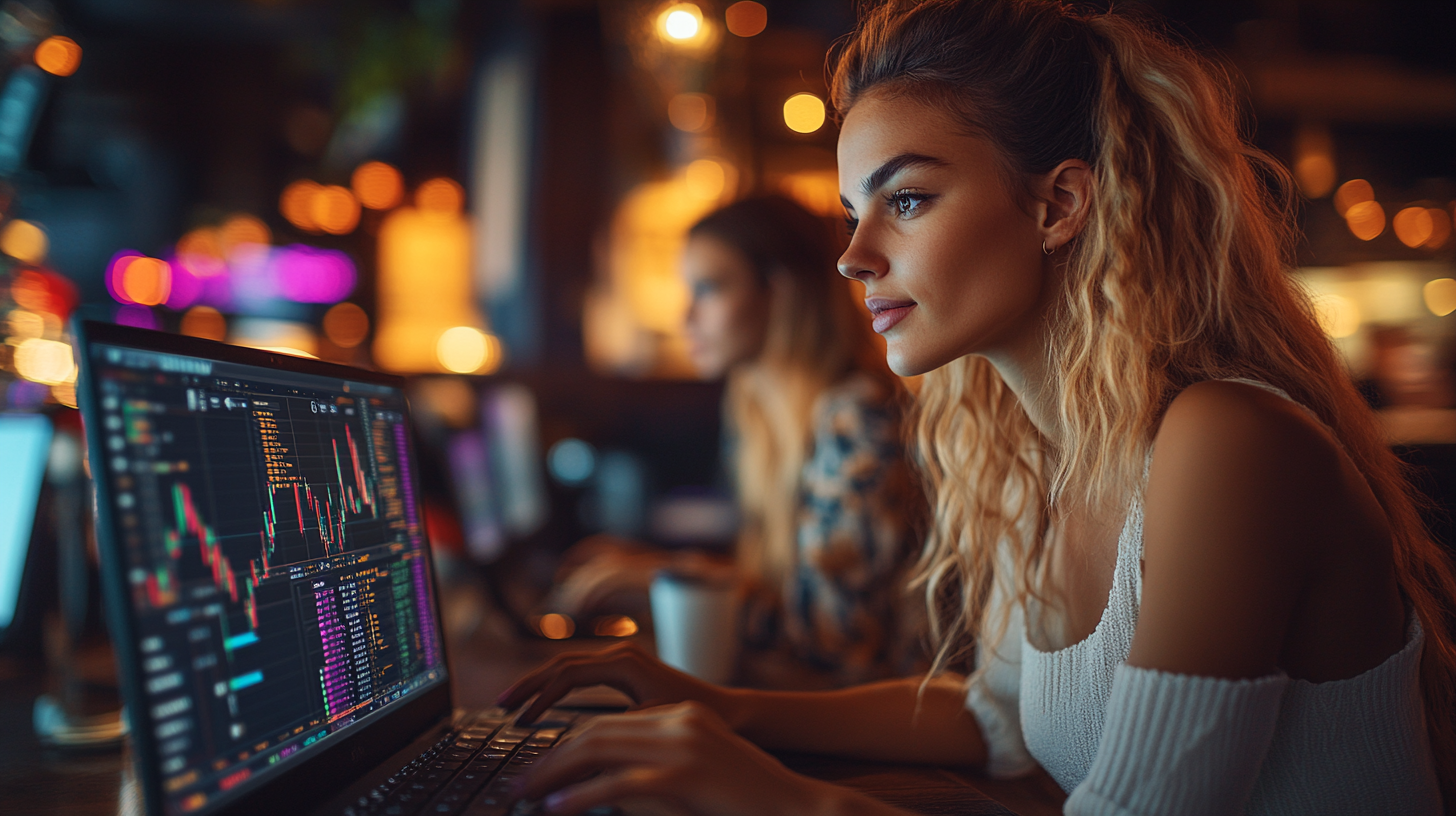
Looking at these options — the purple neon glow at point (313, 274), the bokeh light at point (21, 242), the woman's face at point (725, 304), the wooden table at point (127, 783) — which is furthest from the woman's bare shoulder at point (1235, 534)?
the purple neon glow at point (313, 274)

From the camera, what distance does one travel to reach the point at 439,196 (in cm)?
562

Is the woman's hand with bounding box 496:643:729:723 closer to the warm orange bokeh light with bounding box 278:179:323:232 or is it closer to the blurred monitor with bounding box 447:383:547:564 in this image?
the blurred monitor with bounding box 447:383:547:564

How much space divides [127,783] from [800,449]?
124cm

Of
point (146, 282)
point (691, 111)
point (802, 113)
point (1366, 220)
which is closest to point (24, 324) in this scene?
point (691, 111)

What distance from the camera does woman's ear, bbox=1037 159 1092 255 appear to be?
32.0 inches

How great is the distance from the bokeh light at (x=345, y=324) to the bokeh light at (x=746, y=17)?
3385mm

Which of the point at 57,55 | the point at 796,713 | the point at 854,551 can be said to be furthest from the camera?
the point at 854,551

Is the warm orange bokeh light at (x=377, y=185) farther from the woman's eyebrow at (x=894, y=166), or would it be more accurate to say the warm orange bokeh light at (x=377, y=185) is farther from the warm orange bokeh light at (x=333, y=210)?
the woman's eyebrow at (x=894, y=166)

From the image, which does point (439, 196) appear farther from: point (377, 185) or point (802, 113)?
point (802, 113)

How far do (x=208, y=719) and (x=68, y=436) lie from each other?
2.65 ft

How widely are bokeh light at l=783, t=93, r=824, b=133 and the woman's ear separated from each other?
292 centimetres

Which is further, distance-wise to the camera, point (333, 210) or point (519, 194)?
point (333, 210)

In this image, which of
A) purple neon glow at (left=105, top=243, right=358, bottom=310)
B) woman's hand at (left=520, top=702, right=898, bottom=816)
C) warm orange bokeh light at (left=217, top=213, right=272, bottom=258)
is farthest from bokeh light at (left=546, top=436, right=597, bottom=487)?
warm orange bokeh light at (left=217, top=213, right=272, bottom=258)

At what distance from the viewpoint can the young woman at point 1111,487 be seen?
60 cm
